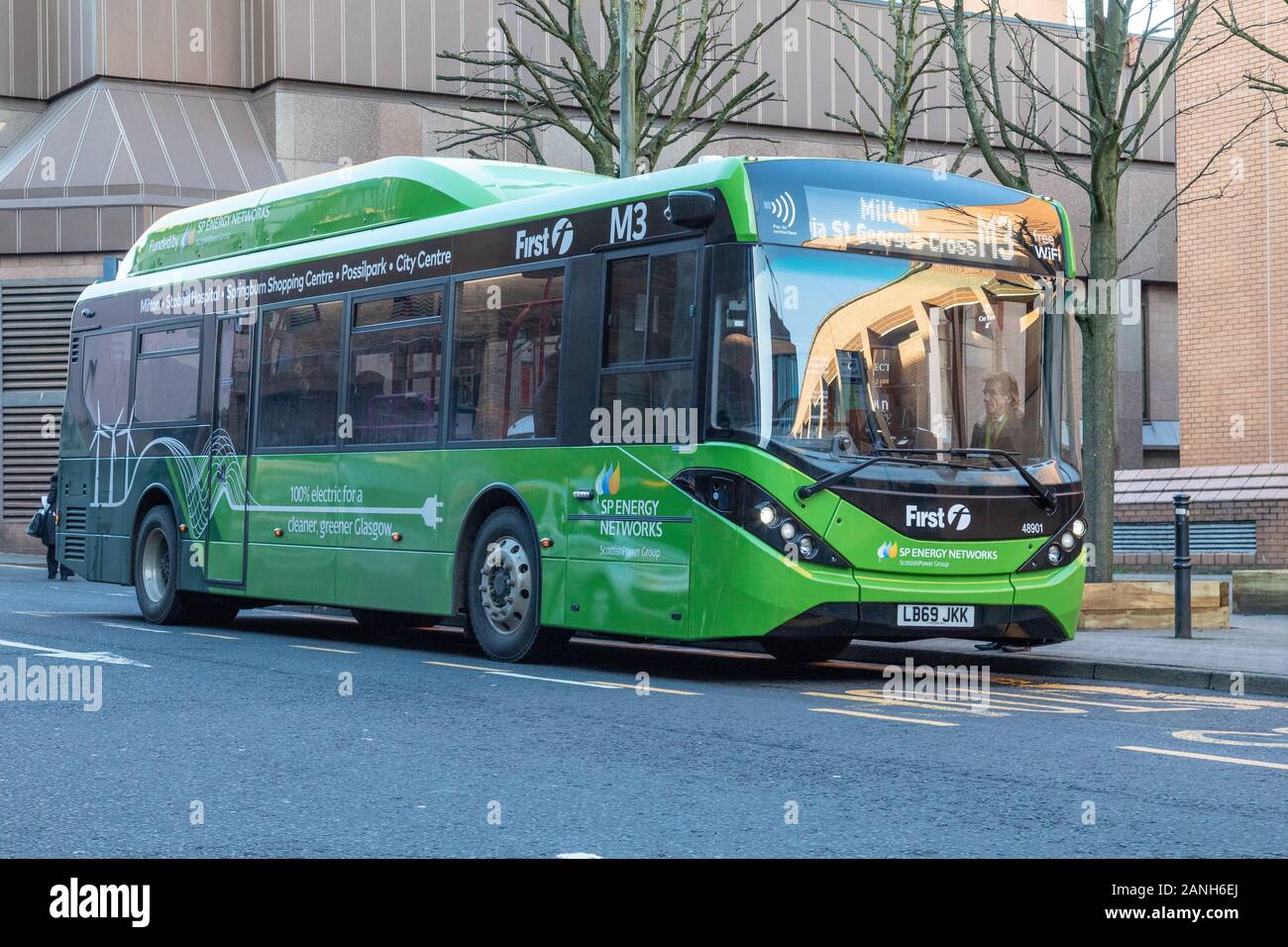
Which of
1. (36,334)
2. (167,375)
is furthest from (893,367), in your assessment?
(36,334)

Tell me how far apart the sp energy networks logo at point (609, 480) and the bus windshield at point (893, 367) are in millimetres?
1006

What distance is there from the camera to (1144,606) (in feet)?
54.0

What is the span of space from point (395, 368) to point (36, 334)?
2431cm

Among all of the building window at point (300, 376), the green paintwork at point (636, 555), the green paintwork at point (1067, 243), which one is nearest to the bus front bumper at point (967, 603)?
the green paintwork at point (636, 555)

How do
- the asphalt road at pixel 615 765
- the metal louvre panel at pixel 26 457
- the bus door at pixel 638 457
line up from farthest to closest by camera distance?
the metal louvre panel at pixel 26 457, the bus door at pixel 638 457, the asphalt road at pixel 615 765

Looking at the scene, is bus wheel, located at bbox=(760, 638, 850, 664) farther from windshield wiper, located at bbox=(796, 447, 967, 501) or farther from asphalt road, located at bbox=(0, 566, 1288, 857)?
windshield wiper, located at bbox=(796, 447, 967, 501)

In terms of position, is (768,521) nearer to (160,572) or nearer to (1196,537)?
(160,572)

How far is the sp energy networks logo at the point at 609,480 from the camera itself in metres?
12.1

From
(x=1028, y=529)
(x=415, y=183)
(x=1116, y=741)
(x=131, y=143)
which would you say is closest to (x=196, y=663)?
(x=415, y=183)

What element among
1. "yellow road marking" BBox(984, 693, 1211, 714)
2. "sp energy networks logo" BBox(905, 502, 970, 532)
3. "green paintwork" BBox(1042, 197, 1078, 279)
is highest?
"green paintwork" BBox(1042, 197, 1078, 279)

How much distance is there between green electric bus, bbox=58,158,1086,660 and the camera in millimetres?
11273

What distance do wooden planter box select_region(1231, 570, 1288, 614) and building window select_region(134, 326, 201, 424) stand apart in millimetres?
10517

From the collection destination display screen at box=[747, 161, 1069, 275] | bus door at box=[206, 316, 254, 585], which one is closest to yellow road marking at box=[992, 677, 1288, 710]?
destination display screen at box=[747, 161, 1069, 275]

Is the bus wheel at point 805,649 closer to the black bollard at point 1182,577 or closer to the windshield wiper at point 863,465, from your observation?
the windshield wiper at point 863,465
